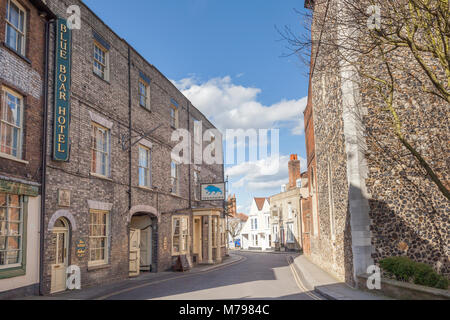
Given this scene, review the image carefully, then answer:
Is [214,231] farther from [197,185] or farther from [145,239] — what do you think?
[145,239]

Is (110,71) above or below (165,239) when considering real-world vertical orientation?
above

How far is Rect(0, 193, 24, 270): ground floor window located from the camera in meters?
10.2

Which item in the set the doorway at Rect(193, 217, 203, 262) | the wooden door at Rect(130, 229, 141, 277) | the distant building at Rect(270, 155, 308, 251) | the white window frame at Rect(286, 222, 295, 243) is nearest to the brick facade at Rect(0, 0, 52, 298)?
the wooden door at Rect(130, 229, 141, 277)

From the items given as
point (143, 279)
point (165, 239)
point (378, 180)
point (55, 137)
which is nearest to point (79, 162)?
point (55, 137)

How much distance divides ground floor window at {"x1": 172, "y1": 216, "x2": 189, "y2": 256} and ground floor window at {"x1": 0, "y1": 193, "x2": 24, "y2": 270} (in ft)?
36.5

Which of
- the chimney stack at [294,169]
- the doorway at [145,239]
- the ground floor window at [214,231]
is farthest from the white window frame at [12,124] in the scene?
the chimney stack at [294,169]

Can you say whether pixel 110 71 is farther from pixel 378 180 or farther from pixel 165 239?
pixel 378 180

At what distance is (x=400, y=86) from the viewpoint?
13164 millimetres

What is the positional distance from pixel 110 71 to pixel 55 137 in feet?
16.1

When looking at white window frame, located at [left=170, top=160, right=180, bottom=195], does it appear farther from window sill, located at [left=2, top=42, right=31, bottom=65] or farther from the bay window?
window sill, located at [left=2, top=42, right=31, bottom=65]

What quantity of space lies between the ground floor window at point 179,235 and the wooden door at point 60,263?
29.2 feet

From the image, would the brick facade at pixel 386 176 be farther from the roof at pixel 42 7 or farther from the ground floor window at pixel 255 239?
the ground floor window at pixel 255 239

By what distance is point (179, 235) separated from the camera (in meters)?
22.0

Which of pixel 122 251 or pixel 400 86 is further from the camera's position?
pixel 122 251
